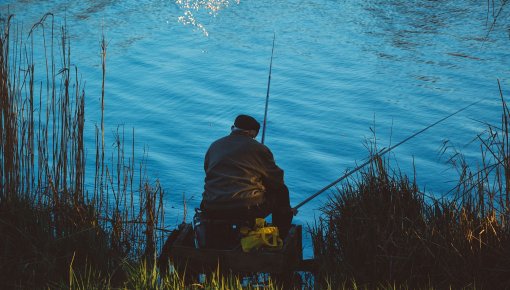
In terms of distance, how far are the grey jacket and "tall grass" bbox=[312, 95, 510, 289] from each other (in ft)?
1.53

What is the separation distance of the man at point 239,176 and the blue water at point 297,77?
2.05m

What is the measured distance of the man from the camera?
4.69m

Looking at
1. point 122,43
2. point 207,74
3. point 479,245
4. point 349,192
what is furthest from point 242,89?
point 479,245

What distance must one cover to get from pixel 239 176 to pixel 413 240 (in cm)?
94

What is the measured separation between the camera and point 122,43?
39.9 feet

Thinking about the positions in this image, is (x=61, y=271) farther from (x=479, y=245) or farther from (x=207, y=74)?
(x=207, y=74)

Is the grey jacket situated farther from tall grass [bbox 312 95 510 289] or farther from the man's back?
tall grass [bbox 312 95 510 289]

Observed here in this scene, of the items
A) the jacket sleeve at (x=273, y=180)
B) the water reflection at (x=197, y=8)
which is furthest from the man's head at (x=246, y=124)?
the water reflection at (x=197, y=8)

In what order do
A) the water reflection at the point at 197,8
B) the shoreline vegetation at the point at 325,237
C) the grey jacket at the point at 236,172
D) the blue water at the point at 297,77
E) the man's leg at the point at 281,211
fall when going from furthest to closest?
the water reflection at the point at 197,8 → the blue water at the point at 297,77 → the man's leg at the point at 281,211 → the grey jacket at the point at 236,172 → the shoreline vegetation at the point at 325,237

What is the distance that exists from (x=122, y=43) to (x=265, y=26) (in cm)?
203

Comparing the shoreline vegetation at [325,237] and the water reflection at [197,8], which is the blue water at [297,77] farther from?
the shoreline vegetation at [325,237]

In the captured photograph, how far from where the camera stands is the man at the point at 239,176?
4688 millimetres

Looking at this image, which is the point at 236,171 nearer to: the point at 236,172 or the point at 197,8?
the point at 236,172

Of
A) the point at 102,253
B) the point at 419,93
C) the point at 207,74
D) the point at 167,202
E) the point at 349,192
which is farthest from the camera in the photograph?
the point at 207,74
